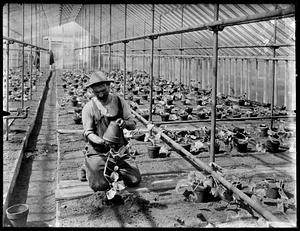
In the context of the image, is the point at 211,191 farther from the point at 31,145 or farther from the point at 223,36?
the point at 223,36

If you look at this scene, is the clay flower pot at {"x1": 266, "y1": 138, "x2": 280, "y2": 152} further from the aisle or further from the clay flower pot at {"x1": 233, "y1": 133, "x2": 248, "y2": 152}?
the aisle

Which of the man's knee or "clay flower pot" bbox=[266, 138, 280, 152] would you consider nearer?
the man's knee

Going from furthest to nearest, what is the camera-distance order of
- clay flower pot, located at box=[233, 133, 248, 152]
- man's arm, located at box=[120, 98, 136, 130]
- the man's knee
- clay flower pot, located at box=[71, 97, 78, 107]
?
1. clay flower pot, located at box=[71, 97, 78, 107]
2. clay flower pot, located at box=[233, 133, 248, 152]
3. the man's knee
4. man's arm, located at box=[120, 98, 136, 130]

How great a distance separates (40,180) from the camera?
14.7 feet

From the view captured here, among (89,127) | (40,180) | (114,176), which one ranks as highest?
(89,127)

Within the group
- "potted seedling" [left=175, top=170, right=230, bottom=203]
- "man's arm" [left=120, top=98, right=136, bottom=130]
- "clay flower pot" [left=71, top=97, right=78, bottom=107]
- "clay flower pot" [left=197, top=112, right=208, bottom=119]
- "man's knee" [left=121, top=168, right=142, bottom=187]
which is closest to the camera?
"potted seedling" [left=175, top=170, right=230, bottom=203]

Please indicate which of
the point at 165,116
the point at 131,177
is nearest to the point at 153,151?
the point at 131,177

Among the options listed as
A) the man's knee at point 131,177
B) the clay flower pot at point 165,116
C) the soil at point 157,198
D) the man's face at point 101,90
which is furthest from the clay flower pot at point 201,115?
the man's face at point 101,90

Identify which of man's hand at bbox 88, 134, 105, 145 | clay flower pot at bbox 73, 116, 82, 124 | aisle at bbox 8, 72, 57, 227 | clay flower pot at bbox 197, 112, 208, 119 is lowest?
aisle at bbox 8, 72, 57, 227

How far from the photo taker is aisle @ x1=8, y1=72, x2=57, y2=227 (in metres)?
3.51

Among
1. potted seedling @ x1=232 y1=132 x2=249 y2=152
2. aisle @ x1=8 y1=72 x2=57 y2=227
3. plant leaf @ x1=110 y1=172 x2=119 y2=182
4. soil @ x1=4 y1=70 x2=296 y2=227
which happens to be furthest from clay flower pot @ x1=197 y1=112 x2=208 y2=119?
plant leaf @ x1=110 y1=172 x2=119 y2=182

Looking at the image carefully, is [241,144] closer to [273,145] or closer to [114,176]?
[273,145]

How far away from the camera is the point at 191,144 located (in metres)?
5.14

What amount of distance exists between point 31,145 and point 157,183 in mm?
3059
